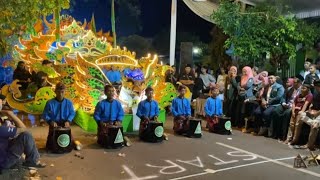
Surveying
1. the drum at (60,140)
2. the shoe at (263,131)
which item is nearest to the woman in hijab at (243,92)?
the shoe at (263,131)

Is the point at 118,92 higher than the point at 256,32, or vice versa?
the point at 256,32

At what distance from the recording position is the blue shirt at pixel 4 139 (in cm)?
612

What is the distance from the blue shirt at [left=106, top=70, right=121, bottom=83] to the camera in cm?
1027

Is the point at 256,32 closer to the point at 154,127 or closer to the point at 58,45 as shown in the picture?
the point at 154,127

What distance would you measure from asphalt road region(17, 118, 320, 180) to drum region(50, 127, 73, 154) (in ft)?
0.54

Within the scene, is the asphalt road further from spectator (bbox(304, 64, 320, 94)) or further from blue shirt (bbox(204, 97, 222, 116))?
spectator (bbox(304, 64, 320, 94))

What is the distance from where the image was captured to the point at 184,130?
1009 cm

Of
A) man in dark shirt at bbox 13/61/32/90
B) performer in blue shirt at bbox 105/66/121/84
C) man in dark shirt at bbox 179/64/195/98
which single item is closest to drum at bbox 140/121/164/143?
performer in blue shirt at bbox 105/66/121/84

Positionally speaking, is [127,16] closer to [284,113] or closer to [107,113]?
[284,113]

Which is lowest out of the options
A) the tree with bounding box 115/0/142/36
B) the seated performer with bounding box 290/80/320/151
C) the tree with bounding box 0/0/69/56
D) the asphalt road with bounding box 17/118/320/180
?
the asphalt road with bounding box 17/118/320/180

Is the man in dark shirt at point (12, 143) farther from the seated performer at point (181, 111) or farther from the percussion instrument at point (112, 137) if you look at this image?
the seated performer at point (181, 111)

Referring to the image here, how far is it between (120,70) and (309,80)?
15.3 feet

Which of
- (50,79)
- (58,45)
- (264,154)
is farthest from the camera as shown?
(58,45)

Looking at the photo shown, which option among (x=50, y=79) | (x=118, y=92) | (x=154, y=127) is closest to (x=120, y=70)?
(x=118, y=92)
